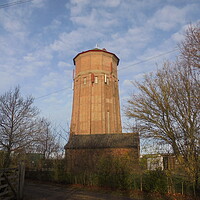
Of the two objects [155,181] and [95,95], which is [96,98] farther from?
[155,181]

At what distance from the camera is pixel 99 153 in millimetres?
18703

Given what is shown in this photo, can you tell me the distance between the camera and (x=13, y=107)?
17891 millimetres

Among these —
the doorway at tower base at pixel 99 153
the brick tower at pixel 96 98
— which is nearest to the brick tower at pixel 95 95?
the brick tower at pixel 96 98

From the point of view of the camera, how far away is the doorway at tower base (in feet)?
46.2

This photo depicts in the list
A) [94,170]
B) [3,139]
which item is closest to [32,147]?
[3,139]

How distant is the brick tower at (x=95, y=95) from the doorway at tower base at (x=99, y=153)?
375 centimetres

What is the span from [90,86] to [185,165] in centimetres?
2241

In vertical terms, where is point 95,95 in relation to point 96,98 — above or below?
above

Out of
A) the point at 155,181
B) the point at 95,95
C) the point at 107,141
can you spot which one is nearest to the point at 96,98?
the point at 95,95

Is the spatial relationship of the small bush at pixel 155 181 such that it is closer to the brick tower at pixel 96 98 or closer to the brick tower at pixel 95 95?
the brick tower at pixel 96 98

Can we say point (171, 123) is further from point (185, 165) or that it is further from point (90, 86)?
point (90, 86)

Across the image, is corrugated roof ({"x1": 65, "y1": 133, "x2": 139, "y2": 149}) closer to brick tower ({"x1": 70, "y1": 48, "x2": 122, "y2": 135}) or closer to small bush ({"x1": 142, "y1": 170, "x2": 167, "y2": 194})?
brick tower ({"x1": 70, "y1": 48, "x2": 122, "y2": 135})

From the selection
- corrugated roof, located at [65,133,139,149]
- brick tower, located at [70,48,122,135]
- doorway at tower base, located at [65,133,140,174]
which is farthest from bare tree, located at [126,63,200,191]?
brick tower, located at [70,48,122,135]

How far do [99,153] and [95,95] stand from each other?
13119mm
